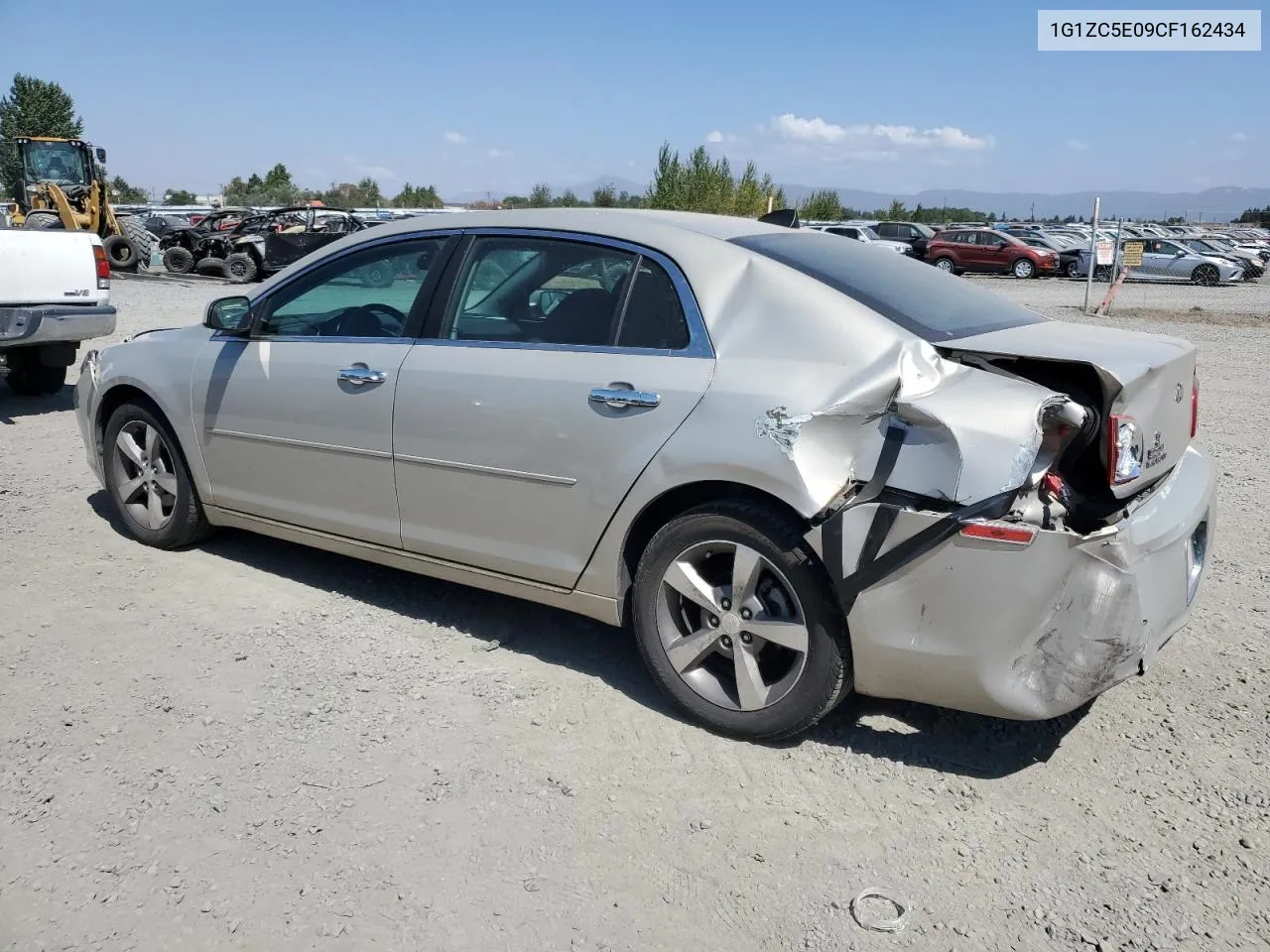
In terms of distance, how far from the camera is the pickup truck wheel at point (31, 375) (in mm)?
8859

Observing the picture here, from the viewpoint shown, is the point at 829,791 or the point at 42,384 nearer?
the point at 829,791

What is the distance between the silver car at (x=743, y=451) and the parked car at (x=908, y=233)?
107ft

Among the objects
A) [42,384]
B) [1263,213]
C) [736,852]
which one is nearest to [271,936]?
[736,852]

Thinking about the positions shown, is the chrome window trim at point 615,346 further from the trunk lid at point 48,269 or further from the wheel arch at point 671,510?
the trunk lid at point 48,269

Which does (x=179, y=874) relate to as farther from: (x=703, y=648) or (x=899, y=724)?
(x=899, y=724)

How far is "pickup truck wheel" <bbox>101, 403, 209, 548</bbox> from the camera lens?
16.5 feet

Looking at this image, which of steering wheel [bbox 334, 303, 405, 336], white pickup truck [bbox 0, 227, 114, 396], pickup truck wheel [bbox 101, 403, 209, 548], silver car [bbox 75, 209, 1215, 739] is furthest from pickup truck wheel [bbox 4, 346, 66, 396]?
steering wheel [bbox 334, 303, 405, 336]

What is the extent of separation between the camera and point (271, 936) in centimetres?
256

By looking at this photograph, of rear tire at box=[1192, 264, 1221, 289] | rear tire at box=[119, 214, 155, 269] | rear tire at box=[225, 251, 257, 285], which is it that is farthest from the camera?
rear tire at box=[1192, 264, 1221, 289]

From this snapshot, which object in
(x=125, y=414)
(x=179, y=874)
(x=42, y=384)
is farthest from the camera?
(x=42, y=384)

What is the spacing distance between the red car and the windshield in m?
23.5

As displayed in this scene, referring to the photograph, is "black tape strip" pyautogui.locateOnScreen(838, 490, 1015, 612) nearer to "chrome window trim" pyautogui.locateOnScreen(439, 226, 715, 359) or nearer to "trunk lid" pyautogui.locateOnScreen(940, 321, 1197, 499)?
"trunk lid" pyautogui.locateOnScreen(940, 321, 1197, 499)

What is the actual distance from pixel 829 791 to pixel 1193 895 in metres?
0.98

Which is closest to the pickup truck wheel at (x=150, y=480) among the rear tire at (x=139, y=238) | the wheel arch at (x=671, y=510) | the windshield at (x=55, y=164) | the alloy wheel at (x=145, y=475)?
the alloy wheel at (x=145, y=475)
